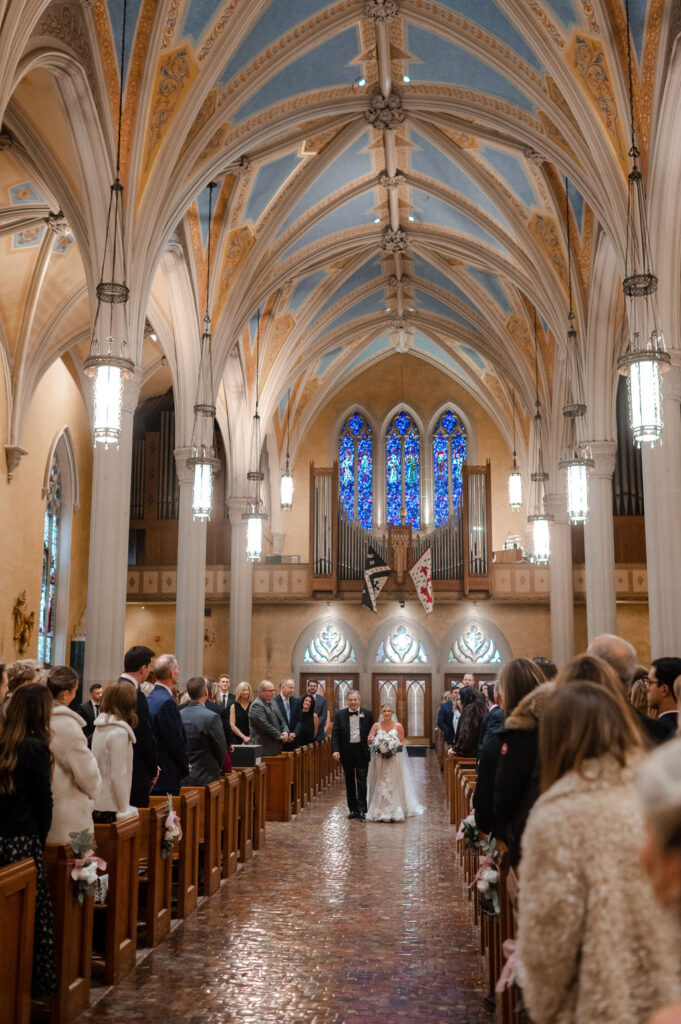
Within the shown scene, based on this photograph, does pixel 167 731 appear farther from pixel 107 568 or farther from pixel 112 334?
pixel 112 334

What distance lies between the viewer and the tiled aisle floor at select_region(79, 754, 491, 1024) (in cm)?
476

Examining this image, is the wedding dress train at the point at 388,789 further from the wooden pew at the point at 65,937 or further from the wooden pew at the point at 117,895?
the wooden pew at the point at 65,937

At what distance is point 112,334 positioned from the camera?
1145 centimetres

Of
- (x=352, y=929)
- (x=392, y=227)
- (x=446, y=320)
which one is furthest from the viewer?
(x=446, y=320)

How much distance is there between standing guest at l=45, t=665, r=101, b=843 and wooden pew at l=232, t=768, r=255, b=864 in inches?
153

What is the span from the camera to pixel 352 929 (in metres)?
6.38

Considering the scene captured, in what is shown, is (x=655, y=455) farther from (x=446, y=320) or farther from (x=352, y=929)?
(x=446, y=320)

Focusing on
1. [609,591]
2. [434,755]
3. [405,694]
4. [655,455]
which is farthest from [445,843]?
[405,694]

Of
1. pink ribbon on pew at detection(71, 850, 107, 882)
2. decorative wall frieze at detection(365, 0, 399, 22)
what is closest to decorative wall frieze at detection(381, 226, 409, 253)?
decorative wall frieze at detection(365, 0, 399, 22)

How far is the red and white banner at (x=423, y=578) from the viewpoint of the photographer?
20.8 meters

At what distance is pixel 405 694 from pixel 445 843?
12.8 m

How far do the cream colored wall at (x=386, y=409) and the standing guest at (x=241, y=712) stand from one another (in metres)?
13.9

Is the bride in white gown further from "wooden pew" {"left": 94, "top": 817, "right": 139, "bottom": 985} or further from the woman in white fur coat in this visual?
the woman in white fur coat

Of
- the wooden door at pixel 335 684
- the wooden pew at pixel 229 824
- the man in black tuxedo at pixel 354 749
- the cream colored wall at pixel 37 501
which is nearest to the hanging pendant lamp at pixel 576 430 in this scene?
the man in black tuxedo at pixel 354 749
